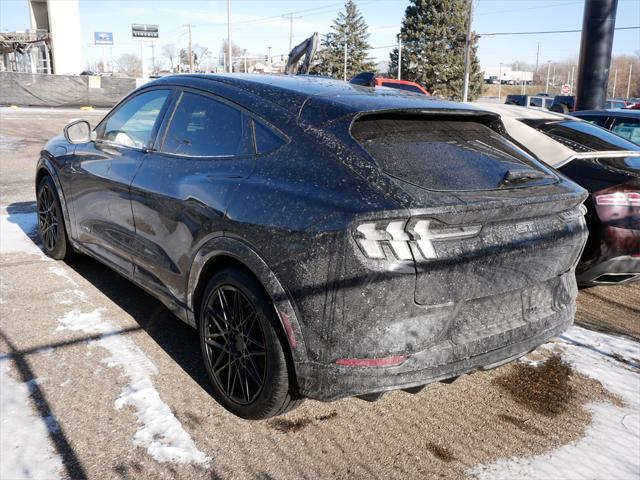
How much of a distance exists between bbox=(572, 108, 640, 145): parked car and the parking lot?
4.09 meters

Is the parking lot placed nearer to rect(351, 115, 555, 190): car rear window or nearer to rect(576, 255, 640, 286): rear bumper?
rect(576, 255, 640, 286): rear bumper

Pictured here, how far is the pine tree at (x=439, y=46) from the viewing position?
49.9m

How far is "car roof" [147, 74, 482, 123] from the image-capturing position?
9.40ft

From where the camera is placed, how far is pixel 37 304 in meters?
4.31

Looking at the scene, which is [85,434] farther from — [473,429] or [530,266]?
[530,266]

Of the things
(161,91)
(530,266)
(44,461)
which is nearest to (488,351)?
(530,266)

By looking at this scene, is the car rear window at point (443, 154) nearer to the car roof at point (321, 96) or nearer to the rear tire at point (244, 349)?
the car roof at point (321, 96)

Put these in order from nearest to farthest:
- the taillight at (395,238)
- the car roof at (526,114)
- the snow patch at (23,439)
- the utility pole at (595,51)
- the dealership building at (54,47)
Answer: the taillight at (395,238), the snow patch at (23,439), the car roof at (526,114), the utility pole at (595,51), the dealership building at (54,47)

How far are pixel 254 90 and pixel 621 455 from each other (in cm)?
265

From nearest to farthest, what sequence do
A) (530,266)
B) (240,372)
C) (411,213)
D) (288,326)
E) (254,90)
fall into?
(411,213), (288,326), (530,266), (240,372), (254,90)

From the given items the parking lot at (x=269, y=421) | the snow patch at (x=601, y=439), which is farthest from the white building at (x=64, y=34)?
the snow patch at (x=601, y=439)

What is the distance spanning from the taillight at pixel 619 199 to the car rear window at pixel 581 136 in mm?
714

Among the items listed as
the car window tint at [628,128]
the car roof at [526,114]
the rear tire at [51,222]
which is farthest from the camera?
the car window tint at [628,128]

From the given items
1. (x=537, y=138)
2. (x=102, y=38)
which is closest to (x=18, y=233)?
(x=537, y=138)
